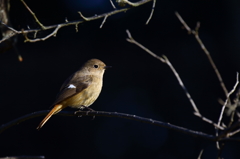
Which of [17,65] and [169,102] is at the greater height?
[17,65]

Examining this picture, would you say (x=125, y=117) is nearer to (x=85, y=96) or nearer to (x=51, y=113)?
(x=51, y=113)

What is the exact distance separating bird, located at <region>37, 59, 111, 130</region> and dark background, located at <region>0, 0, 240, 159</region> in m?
1.59

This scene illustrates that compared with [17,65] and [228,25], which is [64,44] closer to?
[17,65]

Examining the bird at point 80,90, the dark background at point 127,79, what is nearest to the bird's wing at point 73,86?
the bird at point 80,90

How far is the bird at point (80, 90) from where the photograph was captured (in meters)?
4.24

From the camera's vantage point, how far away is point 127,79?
6672 mm

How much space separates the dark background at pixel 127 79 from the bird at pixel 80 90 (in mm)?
1591

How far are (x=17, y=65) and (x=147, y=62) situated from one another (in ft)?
7.43

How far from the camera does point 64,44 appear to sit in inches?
267

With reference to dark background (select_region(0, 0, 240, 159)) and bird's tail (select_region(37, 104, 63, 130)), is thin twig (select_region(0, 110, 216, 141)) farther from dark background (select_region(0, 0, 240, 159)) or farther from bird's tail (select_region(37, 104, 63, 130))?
dark background (select_region(0, 0, 240, 159))

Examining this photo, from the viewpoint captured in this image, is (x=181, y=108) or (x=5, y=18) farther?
(x=181, y=108)

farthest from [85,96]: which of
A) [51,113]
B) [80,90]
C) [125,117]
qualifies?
[125,117]

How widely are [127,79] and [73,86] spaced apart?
2241mm

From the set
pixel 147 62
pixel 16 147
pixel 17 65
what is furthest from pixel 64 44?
pixel 16 147
